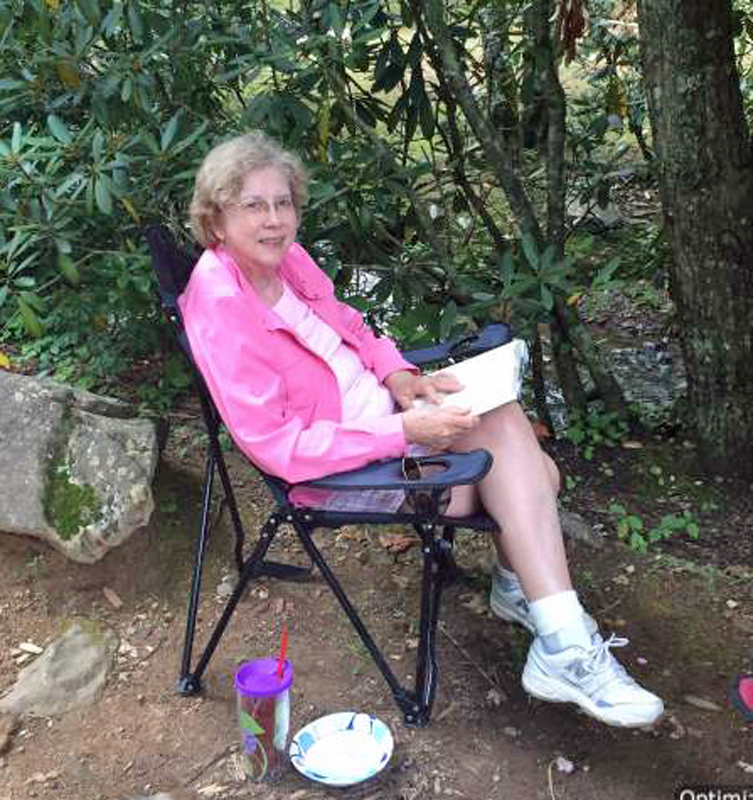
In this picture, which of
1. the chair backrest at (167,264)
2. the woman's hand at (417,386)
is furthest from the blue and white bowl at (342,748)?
the chair backrest at (167,264)

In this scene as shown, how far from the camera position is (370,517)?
7.96ft

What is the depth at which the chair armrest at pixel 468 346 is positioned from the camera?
9.48 ft

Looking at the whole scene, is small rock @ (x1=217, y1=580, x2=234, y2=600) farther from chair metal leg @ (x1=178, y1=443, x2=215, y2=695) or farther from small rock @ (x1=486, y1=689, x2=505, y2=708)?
small rock @ (x1=486, y1=689, x2=505, y2=708)

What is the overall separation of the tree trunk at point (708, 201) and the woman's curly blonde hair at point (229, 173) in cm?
127

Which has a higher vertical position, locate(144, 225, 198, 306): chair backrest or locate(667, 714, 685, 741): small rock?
locate(144, 225, 198, 306): chair backrest

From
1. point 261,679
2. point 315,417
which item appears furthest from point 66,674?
point 315,417

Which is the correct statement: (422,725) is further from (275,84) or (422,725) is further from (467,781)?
(275,84)

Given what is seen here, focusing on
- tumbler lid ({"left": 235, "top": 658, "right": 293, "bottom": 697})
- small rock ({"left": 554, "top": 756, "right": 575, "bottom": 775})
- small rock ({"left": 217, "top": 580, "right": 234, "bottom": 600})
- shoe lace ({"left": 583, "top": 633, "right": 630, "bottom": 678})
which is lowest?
small rock ({"left": 554, "top": 756, "right": 575, "bottom": 775})

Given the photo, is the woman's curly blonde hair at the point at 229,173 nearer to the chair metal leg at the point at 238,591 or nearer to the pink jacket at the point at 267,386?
the pink jacket at the point at 267,386

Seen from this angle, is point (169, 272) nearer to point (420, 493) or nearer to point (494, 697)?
point (420, 493)

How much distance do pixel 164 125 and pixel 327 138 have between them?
1.80 feet

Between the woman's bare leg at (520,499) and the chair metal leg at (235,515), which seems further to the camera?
Answer: the chair metal leg at (235,515)

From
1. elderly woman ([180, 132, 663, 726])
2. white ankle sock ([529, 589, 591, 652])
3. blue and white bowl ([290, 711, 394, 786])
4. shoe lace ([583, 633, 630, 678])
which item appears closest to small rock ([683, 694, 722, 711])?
elderly woman ([180, 132, 663, 726])

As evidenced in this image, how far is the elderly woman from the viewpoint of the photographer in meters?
2.39
